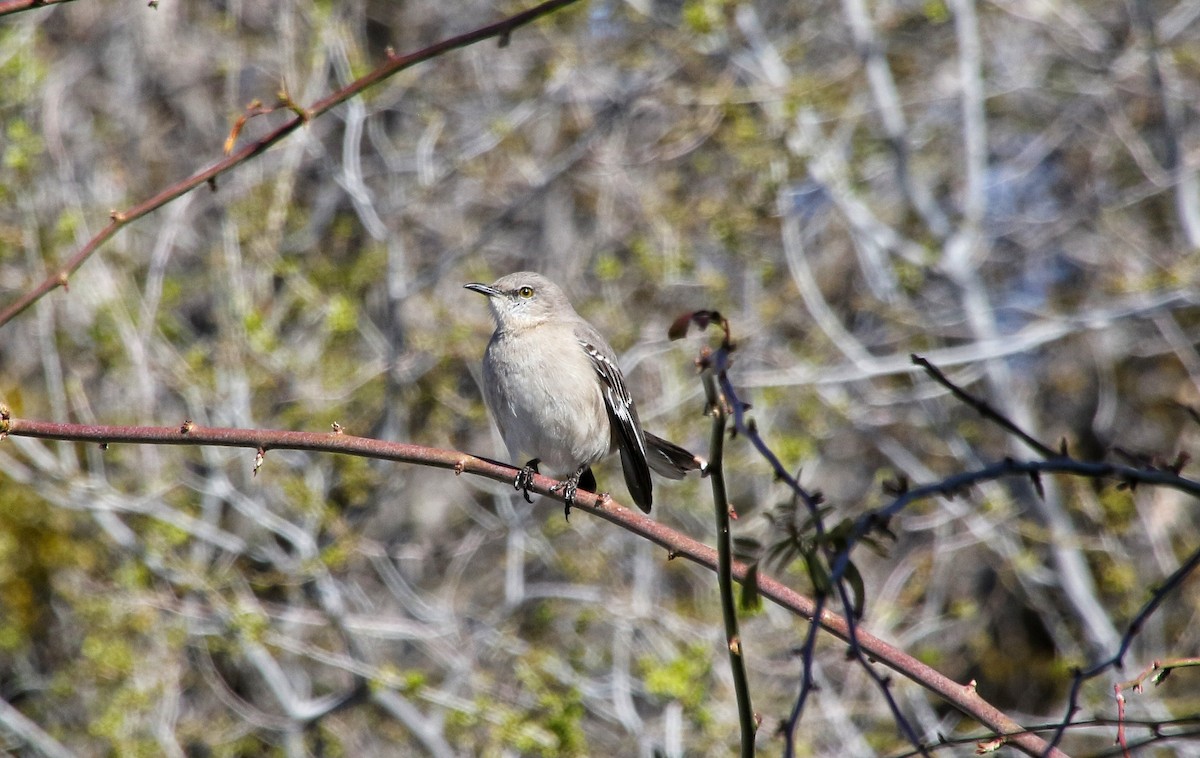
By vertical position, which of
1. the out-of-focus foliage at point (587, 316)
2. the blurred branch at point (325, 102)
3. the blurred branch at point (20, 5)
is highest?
the blurred branch at point (20, 5)

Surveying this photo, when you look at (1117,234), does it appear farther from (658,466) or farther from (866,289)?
(658,466)

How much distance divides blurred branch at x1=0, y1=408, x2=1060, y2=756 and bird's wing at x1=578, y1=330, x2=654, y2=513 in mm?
2658

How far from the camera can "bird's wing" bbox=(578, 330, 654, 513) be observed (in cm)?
554

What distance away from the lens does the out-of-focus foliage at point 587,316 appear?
313 inches

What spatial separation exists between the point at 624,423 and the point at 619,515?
114 inches

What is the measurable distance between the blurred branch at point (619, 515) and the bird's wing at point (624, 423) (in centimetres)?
266

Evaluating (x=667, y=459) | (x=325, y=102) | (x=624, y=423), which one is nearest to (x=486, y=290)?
(x=624, y=423)

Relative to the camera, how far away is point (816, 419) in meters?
8.70

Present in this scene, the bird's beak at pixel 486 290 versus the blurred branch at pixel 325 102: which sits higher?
the blurred branch at pixel 325 102

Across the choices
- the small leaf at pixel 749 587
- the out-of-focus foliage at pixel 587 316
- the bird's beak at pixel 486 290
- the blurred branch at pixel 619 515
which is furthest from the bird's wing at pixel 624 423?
the small leaf at pixel 749 587

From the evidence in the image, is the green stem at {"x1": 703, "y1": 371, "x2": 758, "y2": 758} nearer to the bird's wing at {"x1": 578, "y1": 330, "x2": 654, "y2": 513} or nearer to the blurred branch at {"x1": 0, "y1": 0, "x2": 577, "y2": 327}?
the blurred branch at {"x1": 0, "y1": 0, "x2": 577, "y2": 327}

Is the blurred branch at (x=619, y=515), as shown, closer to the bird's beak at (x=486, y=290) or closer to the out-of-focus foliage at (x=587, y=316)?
the bird's beak at (x=486, y=290)

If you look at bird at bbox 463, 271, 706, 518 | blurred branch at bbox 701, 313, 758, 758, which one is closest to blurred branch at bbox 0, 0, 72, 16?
blurred branch at bbox 701, 313, 758, 758

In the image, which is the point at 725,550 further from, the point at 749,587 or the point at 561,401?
the point at 561,401
